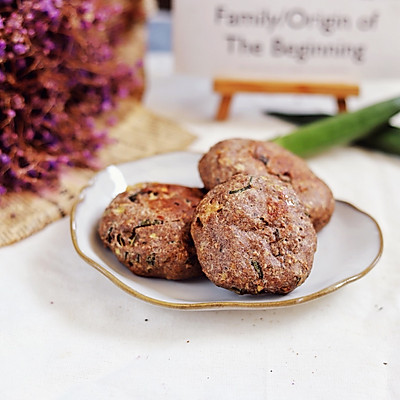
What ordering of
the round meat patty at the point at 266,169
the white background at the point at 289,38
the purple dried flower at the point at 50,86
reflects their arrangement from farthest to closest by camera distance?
1. the white background at the point at 289,38
2. the purple dried flower at the point at 50,86
3. the round meat patty at the point at 266,169

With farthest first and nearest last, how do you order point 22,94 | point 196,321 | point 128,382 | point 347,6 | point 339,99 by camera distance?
1. point 339,99
2. point 347,6
3. point 22,94
4. point 196,321
5. point 128,382

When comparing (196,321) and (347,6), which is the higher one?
(347,6)

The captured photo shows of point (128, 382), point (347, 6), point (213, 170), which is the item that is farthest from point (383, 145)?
point (128, 382)

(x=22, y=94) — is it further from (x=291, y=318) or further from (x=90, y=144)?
(x=291, y=318)

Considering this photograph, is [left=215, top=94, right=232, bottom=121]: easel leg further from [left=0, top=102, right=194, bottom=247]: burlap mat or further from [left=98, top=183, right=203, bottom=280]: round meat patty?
[left=98, top=183, right=203, bottom=280]: round meat patty

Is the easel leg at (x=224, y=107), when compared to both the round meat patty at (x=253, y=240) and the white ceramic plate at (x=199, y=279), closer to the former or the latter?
the white ceramic plate at (x=199, y=279)

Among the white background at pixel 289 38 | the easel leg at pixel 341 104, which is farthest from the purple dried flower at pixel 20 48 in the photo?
the easel leg at pixel 341 104
